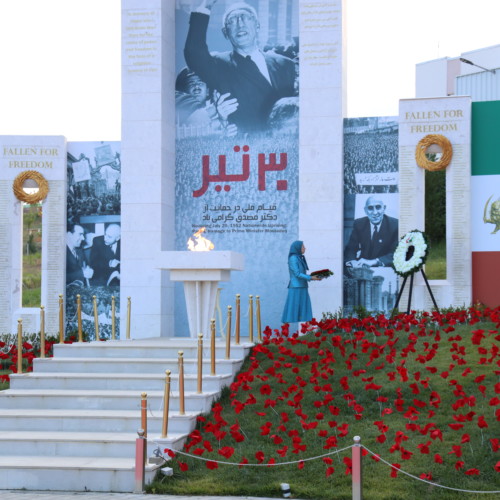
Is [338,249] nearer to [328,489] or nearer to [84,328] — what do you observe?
[84,328]

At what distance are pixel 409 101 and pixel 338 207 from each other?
2.47m

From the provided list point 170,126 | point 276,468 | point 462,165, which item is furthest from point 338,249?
point 276,468

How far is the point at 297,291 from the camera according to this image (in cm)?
1638

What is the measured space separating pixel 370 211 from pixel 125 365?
7266 mm

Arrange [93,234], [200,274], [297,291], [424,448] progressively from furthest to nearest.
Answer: [93,234] → [297,291] → [200,274] → [424,448]

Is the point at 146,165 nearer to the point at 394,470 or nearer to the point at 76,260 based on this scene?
the point at 76,260

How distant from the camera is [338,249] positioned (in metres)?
18.6

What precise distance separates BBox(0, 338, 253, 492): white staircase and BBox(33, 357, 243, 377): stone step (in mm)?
14

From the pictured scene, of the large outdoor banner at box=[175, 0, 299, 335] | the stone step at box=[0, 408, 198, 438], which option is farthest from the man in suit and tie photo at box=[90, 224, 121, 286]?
the stone step at box=[0, 408, 198, 438]

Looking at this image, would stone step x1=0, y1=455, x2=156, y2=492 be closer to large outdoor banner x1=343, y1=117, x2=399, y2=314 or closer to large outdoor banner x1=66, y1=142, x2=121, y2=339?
large outdoor banner x1=343, y1=117, x2=399, y2=314

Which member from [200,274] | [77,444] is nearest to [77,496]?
[77,444]

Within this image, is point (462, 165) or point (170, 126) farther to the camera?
point (170, 126)

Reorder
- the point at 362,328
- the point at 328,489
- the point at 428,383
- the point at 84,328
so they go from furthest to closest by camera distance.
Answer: the point at 84,328 < the point at 362,328 < the point at 428,383 < the point at 328,489

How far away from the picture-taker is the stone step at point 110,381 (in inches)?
495
